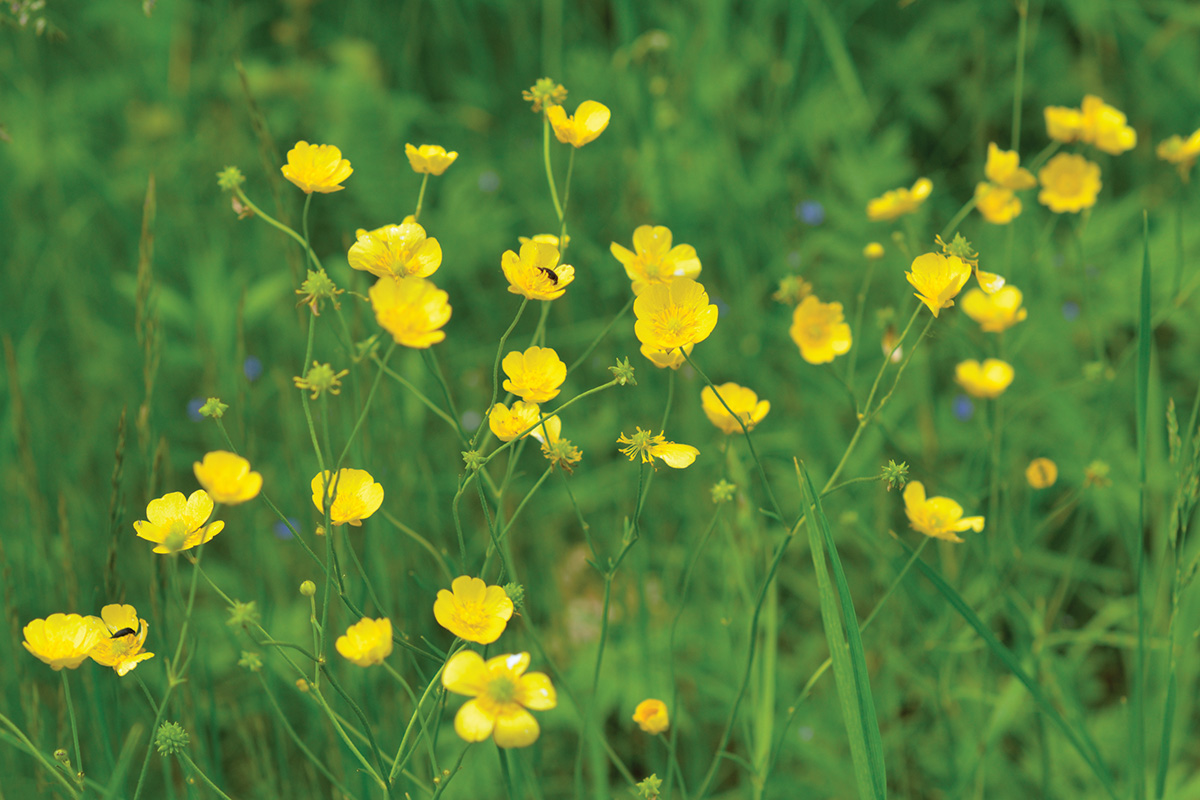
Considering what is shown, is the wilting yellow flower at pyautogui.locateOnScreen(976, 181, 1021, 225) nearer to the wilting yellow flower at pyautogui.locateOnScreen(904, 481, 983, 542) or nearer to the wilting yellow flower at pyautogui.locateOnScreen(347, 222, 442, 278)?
the wilting yellow flower at pyautogui.locateOnScreen(904, 481, 983, 542)

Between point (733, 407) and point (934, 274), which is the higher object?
point (934, 274)

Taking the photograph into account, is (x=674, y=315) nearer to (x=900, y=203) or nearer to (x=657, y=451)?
(x=657, y=451)

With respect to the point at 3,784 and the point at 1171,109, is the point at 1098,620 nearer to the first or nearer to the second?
the point at 1171,109

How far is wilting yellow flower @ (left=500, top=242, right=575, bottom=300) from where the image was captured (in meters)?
0.89

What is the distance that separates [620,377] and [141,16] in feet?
8.29

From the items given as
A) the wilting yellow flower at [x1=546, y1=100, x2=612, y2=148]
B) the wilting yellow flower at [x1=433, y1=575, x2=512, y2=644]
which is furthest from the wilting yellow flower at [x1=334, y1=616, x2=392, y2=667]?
the wilting yellow flower at [x1=546, y1=100, x2=612, y2=148]

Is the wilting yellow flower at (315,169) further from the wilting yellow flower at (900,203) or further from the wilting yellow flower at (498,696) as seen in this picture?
the wilting yellow flower at (900,203)

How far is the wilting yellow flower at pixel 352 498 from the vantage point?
0.83 meters

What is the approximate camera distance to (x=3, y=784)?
47.8 inches

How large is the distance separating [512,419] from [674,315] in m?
0.20

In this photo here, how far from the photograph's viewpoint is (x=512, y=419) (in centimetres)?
88

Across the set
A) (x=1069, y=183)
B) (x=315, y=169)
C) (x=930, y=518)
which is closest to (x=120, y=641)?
(x=315, y=169)

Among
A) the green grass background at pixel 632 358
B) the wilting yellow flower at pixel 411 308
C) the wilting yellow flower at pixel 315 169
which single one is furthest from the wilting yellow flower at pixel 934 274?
the wilting yellow flower at pixel 315 169

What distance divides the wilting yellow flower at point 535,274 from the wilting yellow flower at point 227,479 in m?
0.32
